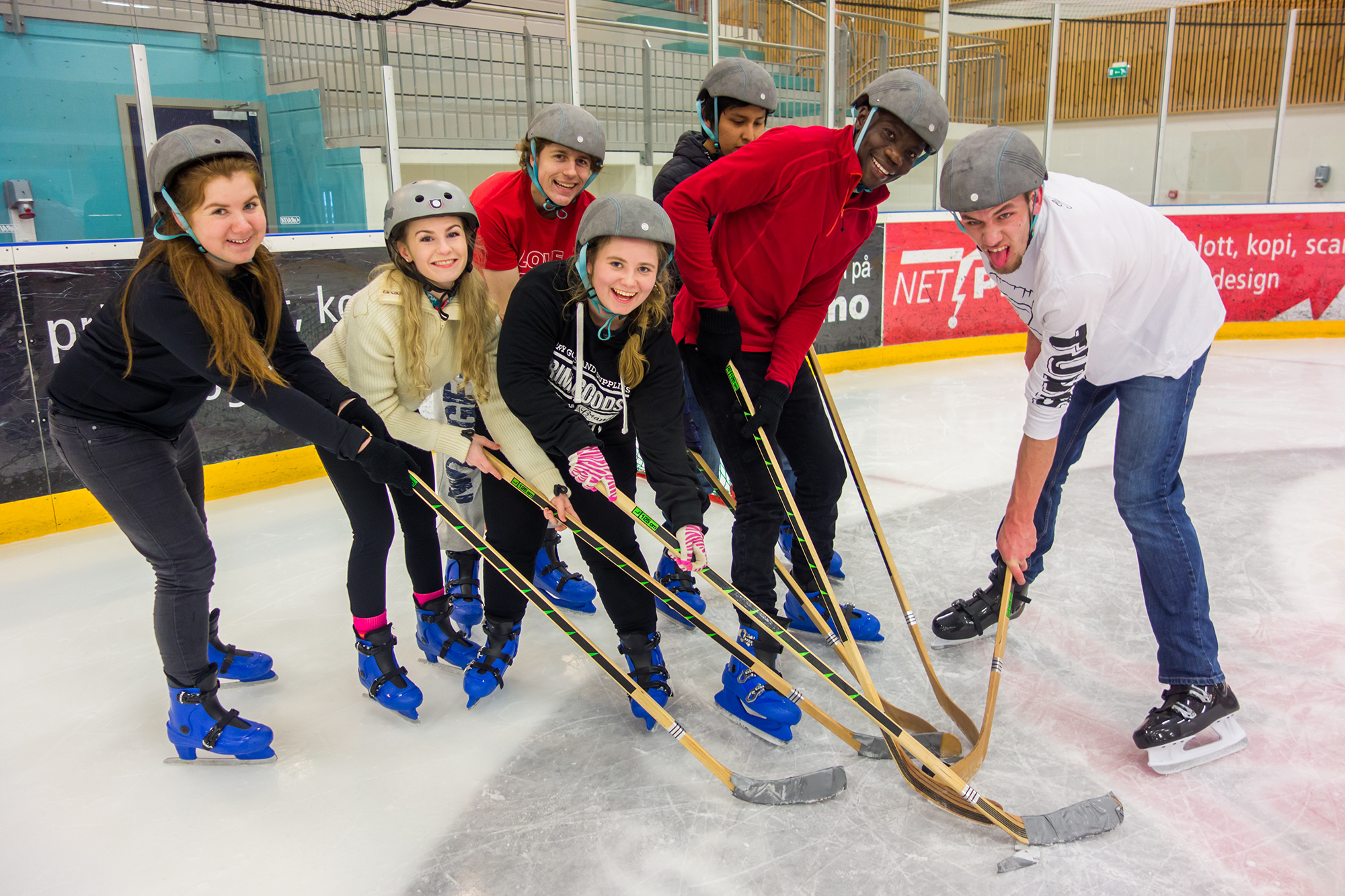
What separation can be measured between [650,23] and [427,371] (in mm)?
3951

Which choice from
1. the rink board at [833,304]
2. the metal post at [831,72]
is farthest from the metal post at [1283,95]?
the metal post at [831,72]

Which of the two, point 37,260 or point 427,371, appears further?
point 37,260

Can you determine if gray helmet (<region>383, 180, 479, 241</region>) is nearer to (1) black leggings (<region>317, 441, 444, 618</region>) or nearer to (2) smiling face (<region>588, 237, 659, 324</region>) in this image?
(2) smiling face (<region>588, 237, 659, 324</region>)

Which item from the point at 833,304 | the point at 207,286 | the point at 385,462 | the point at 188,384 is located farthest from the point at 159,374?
the point at 833,304

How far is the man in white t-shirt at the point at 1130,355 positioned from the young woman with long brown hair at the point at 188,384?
127 centimetres

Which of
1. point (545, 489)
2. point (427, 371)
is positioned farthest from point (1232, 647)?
point (427, 371)

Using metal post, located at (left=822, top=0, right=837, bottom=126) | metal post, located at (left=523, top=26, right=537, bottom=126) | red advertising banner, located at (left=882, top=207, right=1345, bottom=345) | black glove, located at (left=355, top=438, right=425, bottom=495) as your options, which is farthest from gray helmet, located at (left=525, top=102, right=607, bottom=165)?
red advertising banner, located at (left=882, top=207, right=1345, bottom=345)

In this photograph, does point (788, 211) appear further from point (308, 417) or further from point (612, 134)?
point (612, 134)

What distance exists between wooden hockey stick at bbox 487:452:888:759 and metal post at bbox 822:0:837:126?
4.52 meters

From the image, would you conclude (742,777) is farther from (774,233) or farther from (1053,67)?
(1053,67)

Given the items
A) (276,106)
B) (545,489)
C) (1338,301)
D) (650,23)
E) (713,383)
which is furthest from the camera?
(1338,301)

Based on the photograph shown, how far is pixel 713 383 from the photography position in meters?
2.09

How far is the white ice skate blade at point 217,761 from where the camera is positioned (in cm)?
186

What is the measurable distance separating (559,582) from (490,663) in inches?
23.6
